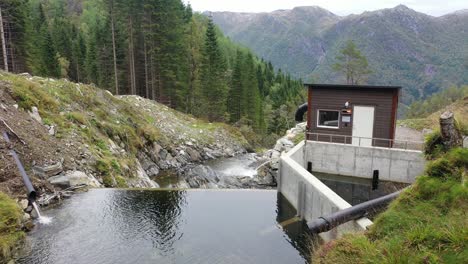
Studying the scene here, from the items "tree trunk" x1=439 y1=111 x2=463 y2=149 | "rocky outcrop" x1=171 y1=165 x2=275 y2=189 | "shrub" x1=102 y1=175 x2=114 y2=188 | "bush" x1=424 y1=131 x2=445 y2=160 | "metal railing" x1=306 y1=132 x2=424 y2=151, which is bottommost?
"rocky outcrop" x1=171 y1=165 x2=275 y2=189

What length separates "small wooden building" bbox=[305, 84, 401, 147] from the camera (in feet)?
59.9

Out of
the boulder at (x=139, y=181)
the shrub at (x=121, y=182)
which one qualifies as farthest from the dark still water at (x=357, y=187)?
the shrub at (x=121, y=182)

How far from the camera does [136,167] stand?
19.5m

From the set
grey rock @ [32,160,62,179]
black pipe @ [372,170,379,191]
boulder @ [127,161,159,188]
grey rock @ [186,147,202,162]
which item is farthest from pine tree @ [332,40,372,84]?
grey rock @ [32,160,62,179]

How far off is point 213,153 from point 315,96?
14.3 metres

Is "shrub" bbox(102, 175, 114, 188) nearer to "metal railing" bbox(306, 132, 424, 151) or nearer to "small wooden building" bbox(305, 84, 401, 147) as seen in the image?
"metal railing" bbox(306, 132, 424, 151)

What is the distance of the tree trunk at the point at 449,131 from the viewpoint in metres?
8.64

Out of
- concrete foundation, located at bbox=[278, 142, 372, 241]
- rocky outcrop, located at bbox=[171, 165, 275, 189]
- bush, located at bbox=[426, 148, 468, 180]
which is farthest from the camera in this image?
→ rocky outcrop, located at bbox=[171, 165, 275, 189]

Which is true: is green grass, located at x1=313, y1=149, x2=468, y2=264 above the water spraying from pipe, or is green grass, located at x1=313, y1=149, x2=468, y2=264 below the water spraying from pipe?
above

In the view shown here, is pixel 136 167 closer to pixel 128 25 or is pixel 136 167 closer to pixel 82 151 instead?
pixel 82 151

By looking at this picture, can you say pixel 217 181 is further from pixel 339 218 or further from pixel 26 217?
pixel 339 218

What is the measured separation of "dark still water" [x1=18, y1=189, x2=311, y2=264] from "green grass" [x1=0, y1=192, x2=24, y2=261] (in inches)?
17.3

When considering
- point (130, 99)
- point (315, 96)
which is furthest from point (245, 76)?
point (315, 96)

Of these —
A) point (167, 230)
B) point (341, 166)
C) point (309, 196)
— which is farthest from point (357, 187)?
point (167, 230)
